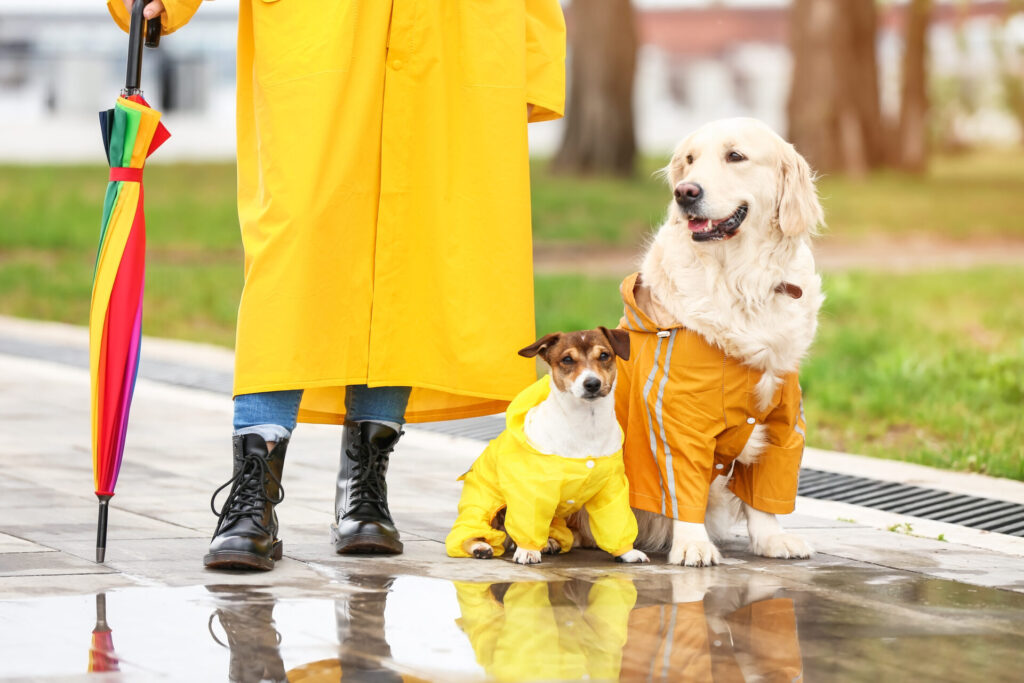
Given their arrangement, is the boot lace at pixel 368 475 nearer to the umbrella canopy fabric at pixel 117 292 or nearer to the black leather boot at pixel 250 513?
the black leather boot at pixel 250 513

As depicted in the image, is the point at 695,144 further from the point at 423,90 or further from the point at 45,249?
the point at 45,249

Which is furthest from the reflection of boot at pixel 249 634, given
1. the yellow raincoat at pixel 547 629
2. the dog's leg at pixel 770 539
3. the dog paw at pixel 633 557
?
the dog's leg at pixel 770 539

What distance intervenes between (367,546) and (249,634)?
2.85ft

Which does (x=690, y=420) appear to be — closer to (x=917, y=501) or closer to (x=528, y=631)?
(x=528, y=631)

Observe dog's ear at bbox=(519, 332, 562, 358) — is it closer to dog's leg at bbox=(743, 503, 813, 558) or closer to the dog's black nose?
the dog's black nose

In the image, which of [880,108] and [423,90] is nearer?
[423,90]

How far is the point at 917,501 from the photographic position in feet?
16.0

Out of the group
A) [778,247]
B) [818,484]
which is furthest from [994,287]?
[778,247]

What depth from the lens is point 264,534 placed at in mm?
3594

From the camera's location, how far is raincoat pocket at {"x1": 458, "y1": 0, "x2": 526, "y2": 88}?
12.8 feet

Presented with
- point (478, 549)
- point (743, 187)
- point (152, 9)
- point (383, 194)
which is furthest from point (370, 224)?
point (743, 187)

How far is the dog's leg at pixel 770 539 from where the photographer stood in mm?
3951

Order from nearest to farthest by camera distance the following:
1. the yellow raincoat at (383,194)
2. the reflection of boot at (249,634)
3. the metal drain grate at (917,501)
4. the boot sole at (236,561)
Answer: the reflection of boot at (249,634), the boot sole at (236,561), the yellow raincoat at (383,194), the metal drain grate at (917,501)

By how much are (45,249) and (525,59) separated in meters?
10.7
